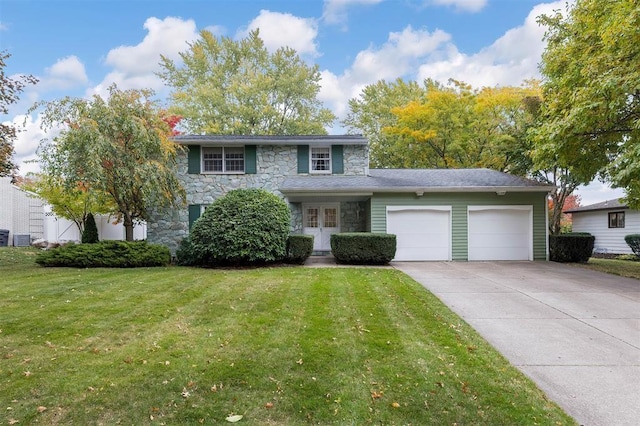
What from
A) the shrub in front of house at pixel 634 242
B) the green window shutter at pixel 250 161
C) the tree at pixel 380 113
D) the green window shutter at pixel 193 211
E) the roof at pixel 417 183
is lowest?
the shrub in front of house at pixel 634 242

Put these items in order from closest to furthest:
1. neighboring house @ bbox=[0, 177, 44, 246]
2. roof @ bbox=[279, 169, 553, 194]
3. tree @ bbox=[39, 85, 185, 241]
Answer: tree @ bbox=[39, 85, 185, 241]
roof @ bbox=[279, 169, 553, 194]
neighboring house @ bbox=[0, 177, 44, 246]

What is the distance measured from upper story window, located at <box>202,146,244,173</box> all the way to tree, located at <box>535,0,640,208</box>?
1020cm

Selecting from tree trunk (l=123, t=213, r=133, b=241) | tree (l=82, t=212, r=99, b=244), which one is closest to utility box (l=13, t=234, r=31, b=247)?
tree (l=82, t=212, r=99, b=244)

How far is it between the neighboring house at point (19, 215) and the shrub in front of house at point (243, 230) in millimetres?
13003

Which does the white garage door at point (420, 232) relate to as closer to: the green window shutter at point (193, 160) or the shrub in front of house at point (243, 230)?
the shrub in front of house at point (243, 230)

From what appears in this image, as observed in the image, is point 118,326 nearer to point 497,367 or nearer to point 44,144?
point 497,367

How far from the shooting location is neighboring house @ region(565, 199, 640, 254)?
17.3 m

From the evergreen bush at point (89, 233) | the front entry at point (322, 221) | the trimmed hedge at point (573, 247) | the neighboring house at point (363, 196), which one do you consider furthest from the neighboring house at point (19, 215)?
the trimmed hedge at point (573, 247)

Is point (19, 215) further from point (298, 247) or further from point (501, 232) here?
point (501, 232)

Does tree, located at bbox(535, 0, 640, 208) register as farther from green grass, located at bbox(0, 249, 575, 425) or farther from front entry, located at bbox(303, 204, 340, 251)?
front entry, located at bbox(303, 204, 340, 251)

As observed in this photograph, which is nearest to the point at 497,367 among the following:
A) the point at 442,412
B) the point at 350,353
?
the point at 442,412

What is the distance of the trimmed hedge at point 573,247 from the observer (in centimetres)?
1168

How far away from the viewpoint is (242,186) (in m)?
13.2

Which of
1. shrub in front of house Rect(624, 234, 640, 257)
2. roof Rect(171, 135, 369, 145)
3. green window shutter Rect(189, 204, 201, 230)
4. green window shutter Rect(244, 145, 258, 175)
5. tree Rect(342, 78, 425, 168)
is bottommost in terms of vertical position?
shrub in front of house Rect(624, 234, 640, 257)
